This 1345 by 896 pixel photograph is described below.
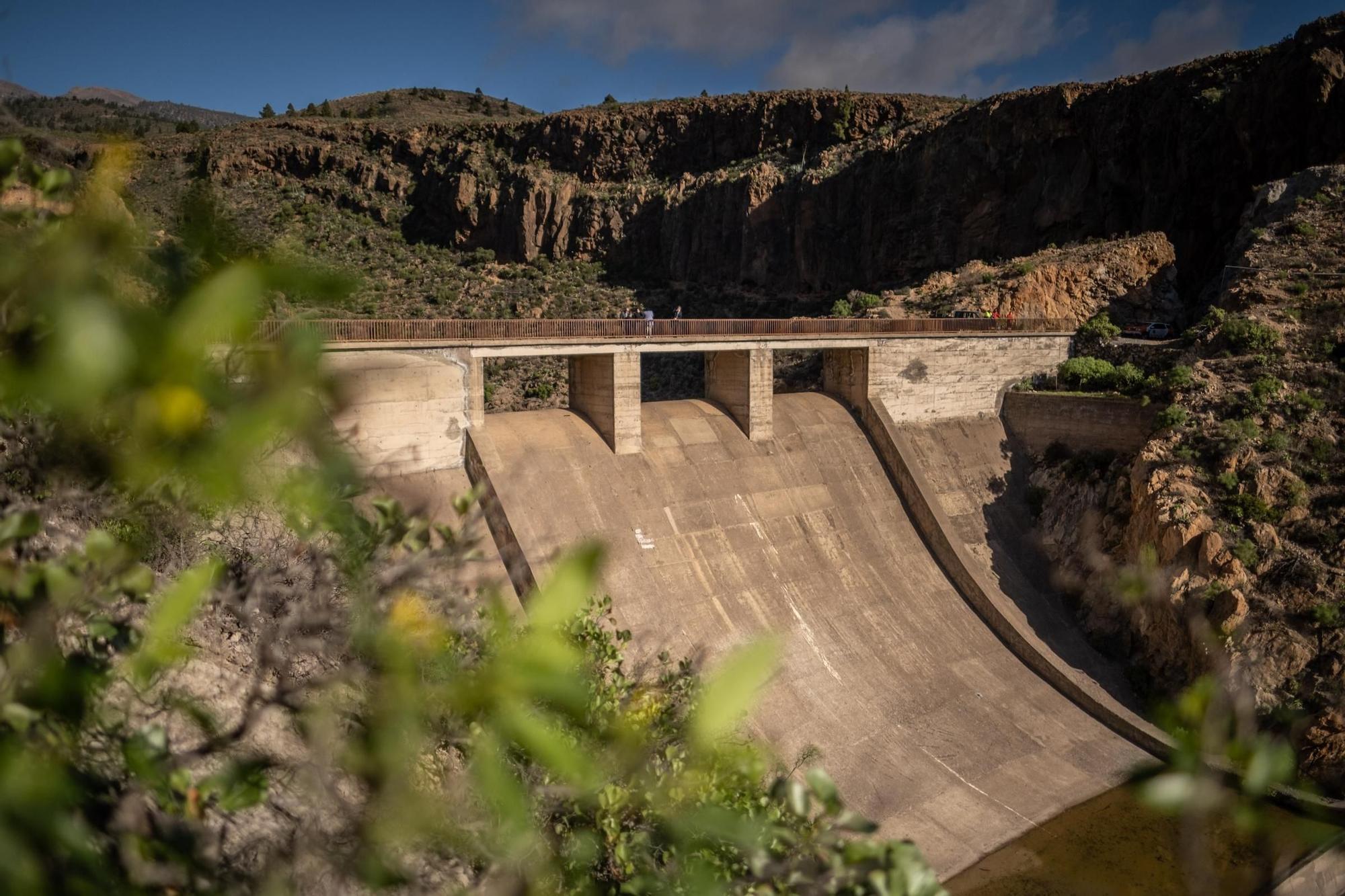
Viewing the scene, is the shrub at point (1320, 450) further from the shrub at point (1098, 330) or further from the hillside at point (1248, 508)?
the shrub at point (1098, 330)

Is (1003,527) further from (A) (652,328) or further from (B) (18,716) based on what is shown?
(B) (18,716)

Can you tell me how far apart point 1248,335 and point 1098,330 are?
5.09 metres

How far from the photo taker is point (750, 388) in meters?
21.0

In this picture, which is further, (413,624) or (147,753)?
(413,624)

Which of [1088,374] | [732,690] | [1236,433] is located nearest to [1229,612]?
[1236,433]

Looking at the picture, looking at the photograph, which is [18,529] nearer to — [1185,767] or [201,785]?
[201,785]

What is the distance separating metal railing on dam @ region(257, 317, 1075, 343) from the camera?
1577cm

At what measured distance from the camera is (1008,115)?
40438 mm

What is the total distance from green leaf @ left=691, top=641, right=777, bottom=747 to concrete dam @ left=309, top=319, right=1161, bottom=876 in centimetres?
1146

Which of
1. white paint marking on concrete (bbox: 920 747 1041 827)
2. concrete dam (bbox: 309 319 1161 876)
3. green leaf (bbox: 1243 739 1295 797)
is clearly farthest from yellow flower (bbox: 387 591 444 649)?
white paint marking on concrete (bbox: 920 747 1041 827)

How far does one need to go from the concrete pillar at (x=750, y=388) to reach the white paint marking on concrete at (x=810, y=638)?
4447 millimetres

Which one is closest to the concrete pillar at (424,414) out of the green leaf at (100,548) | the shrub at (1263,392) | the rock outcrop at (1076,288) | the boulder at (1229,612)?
the green leaf at (100,548)

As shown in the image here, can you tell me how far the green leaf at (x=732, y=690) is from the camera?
181 centimetres

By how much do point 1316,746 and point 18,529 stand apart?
758 inches
